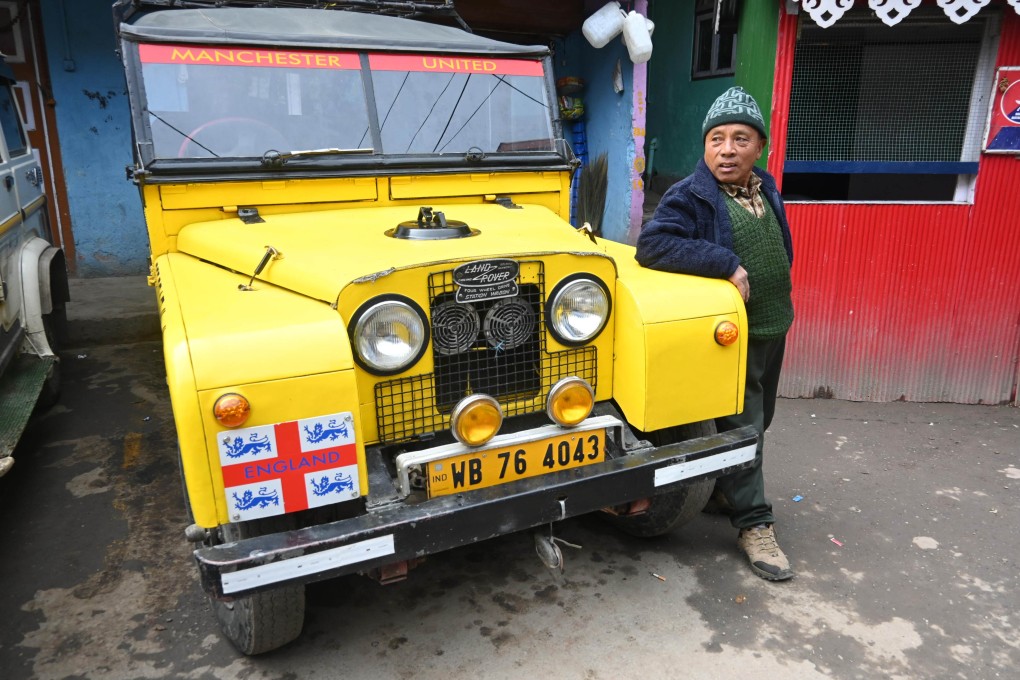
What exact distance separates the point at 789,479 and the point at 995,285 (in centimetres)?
220

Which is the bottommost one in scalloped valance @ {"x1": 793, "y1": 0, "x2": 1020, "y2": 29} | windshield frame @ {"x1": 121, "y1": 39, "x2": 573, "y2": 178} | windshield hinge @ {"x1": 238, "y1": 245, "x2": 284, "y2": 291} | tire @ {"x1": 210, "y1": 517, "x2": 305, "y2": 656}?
tire @ {"x1": 210, "y1": 517, "x2": 305, "y2": 656}

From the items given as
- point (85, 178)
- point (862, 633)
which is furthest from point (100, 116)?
point (862, 633)

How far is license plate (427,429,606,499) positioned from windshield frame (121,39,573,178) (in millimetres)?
1534

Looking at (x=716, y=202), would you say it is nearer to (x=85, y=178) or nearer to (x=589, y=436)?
(x=589, y=436)

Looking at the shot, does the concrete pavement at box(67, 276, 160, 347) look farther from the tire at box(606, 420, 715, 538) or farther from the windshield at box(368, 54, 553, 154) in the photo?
the tire at box(606, 420, 715, 538)

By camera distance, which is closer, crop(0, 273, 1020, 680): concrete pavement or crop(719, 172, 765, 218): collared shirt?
crop(0, 273, 1020, 680): concrete pavement

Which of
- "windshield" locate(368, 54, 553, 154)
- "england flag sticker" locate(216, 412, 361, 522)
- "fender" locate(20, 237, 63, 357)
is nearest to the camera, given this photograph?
"england flag sticker" locate(216, 412, 361, 522)

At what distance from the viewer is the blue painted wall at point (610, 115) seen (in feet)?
23.4

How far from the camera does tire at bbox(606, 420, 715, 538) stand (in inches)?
115

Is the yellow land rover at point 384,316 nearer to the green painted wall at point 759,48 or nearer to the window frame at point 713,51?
the green painted wall at point 759,48

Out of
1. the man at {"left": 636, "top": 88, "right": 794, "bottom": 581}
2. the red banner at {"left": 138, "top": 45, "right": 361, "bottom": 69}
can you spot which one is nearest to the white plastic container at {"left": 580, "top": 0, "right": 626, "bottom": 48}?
→ the red banner at {"left": 138, "top": 45, "right": 361, "bottom": 69}

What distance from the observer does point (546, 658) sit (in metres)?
2.67

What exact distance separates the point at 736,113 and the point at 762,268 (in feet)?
2.01

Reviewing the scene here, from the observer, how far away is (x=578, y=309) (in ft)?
8.64
